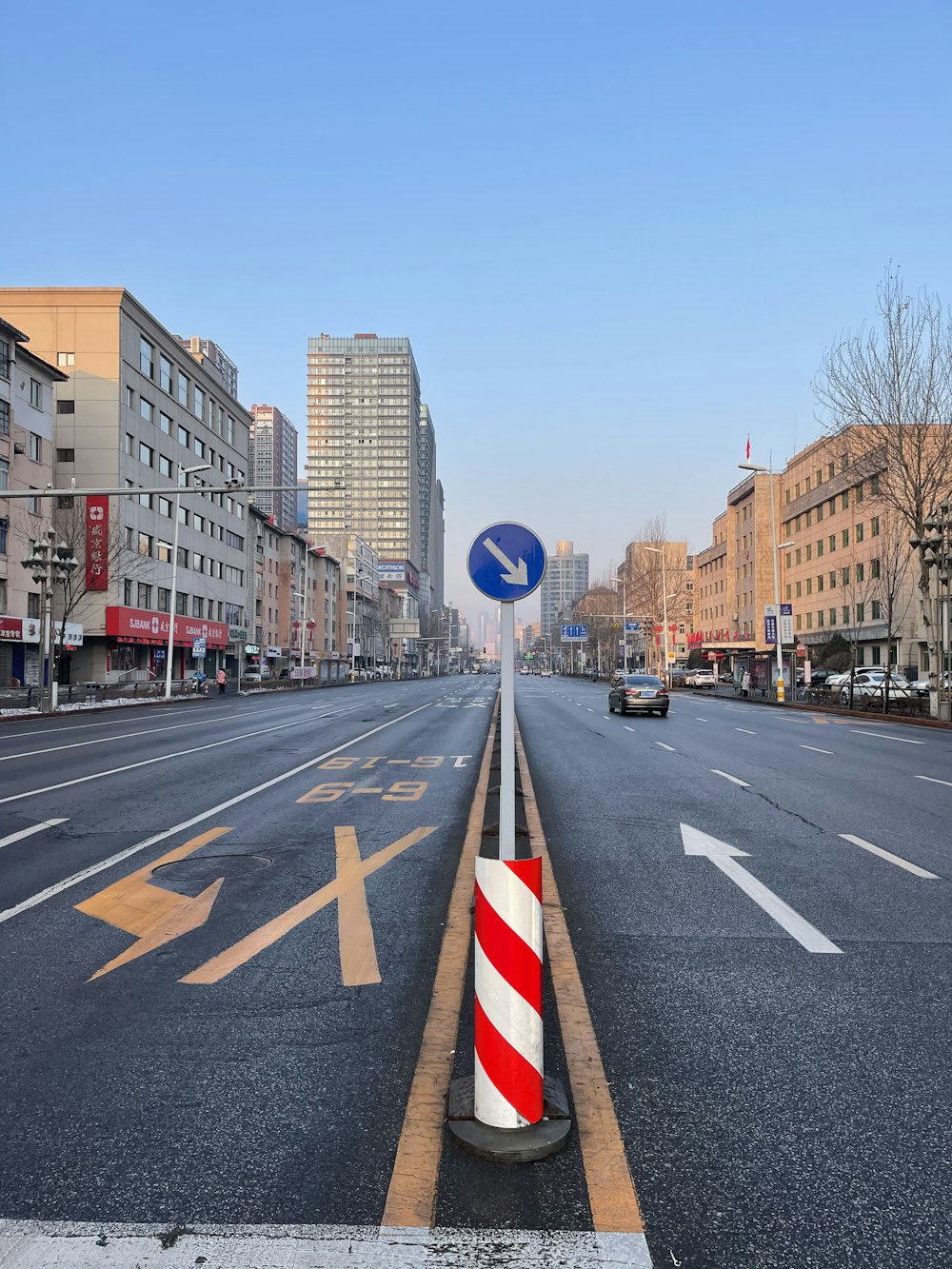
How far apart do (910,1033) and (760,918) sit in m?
1.93

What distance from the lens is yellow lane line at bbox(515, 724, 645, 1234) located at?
273 cm

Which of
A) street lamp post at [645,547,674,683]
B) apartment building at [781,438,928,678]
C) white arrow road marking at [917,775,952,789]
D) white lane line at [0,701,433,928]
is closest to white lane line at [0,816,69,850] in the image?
white lane line at [0,701,433,928]

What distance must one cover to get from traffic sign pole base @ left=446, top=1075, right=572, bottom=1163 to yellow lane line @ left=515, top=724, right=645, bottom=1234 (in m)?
0.09

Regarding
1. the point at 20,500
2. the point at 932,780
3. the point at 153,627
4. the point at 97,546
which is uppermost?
the point at 20,500

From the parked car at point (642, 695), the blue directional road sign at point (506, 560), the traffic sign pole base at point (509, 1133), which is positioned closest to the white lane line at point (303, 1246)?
the traffic sign pole base at point (509, 1133)

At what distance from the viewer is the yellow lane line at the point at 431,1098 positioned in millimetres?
2748

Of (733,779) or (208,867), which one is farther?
(733,779)

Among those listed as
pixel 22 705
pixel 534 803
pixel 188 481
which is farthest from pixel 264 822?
pixel 188 481

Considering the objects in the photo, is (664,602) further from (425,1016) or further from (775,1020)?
(425,1016)

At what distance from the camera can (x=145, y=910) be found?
616 cm

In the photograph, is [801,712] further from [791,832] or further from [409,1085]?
A: [409,1085]

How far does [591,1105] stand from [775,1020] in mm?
1329

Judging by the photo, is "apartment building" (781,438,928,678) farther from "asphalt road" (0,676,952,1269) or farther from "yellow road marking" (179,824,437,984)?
"yellow road marking" (179,824,437,984)

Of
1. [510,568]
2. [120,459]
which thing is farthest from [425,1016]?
[120,459]
